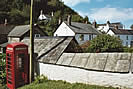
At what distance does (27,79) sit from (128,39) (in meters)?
43.8

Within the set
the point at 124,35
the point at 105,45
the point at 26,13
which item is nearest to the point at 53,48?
the point at 105,45

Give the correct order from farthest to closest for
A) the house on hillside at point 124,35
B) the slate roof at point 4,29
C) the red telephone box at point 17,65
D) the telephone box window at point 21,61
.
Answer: the house on hillside at point 124,35, the slate roof at point 4,29, the telephone box window at point 21,61, the red telephone box at point 17,65

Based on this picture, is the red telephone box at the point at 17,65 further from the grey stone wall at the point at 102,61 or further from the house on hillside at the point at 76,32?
the house on hillside at the point at 76,32

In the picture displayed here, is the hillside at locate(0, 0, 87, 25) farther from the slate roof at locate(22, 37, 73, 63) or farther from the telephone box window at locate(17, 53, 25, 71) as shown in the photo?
the telephone box window at locate(17, 53, 25, 71)

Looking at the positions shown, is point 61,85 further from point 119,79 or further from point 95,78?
point 119,79

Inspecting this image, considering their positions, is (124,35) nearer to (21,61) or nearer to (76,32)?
(76,32)

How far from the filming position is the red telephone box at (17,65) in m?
7.53

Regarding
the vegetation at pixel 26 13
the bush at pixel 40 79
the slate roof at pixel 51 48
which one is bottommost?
the bush at pixel 40 79

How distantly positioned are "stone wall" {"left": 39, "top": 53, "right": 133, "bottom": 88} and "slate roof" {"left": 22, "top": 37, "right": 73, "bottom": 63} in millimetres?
362

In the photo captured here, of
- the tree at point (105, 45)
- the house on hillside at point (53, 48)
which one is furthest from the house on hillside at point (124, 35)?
the house on hillside at point (53, 48)

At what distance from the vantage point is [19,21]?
199ft

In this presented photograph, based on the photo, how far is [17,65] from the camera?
25.6 ft

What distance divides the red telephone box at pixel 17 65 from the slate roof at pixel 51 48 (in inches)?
37.8

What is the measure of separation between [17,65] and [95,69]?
4393mm
